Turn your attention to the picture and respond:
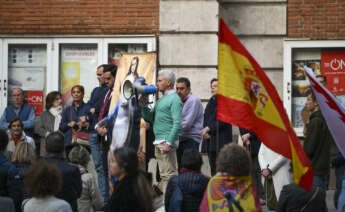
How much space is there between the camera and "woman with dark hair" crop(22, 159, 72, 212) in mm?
6043

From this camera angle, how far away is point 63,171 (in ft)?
23.8

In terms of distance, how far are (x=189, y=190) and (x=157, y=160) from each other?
3.10 metres

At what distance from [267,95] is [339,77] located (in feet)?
23.3

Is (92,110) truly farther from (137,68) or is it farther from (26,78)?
(26,78)

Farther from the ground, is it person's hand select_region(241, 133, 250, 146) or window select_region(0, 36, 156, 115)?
window select_region(0, 36, 156, 115)

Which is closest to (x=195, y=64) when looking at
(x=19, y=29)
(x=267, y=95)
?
(x=19, y=29)

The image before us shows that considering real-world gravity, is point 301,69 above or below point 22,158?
above

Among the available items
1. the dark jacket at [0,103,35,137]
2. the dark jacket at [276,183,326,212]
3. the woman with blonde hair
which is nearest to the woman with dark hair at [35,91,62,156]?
the dark jacket at [0,103,35,137]

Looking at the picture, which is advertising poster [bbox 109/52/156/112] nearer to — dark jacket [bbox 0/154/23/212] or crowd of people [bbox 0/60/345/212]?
crowd of people [bbox 0/60/345/212]

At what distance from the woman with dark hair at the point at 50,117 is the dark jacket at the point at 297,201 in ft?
19.2

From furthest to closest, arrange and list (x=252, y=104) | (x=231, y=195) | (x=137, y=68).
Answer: (x=137, y=68) → (x=252, y=104) → (x=231, y=195)

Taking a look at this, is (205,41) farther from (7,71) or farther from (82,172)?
(82,172)

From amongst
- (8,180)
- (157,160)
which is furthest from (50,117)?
(8,180)

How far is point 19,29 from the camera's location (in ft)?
45.8
